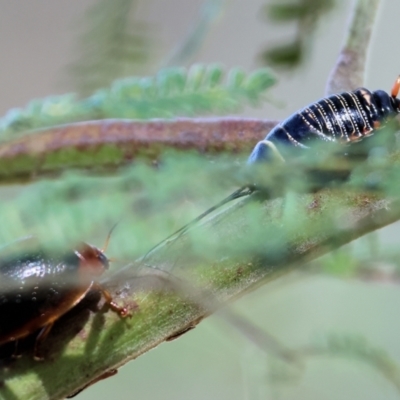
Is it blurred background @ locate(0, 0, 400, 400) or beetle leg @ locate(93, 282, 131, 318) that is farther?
blurred background @ locate(0, 0, 400, 400)

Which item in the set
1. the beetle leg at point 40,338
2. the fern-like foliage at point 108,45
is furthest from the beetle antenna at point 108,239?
the fern-like foliage at point 108,45

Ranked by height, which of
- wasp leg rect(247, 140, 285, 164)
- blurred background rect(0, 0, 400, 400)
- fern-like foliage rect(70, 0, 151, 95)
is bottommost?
blurred background rect(0, 0, 400, 400)

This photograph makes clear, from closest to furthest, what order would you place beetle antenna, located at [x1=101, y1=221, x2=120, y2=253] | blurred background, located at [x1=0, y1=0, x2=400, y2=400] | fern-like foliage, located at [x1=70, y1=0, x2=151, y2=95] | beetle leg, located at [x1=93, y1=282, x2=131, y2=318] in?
beetle antenna, located at [x1=101, y1=221, x2=120, y2=253] → beetle leg, located at [x1=93, y1=282, x2=131, y2=318] → blurred background, located at [x1=0, y1=0, x2=400, y2=400] → fern-like foliage, located at [x1=70, y1=0, x2=151, y2=95]

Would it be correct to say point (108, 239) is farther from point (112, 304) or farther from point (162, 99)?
point (162, 99)

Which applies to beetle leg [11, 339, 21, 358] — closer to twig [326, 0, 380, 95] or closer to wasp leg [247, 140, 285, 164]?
wasp leg [247, 140, 285, 164]

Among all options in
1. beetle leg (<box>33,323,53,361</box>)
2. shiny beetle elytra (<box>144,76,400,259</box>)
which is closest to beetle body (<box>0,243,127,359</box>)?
beetle leg (<box>33,323,53,361</box>)

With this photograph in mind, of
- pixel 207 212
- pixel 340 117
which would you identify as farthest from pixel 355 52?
pixel 207 212

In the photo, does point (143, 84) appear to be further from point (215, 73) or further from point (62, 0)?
point (62, 0)

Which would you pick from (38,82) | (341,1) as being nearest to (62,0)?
(38,82)
